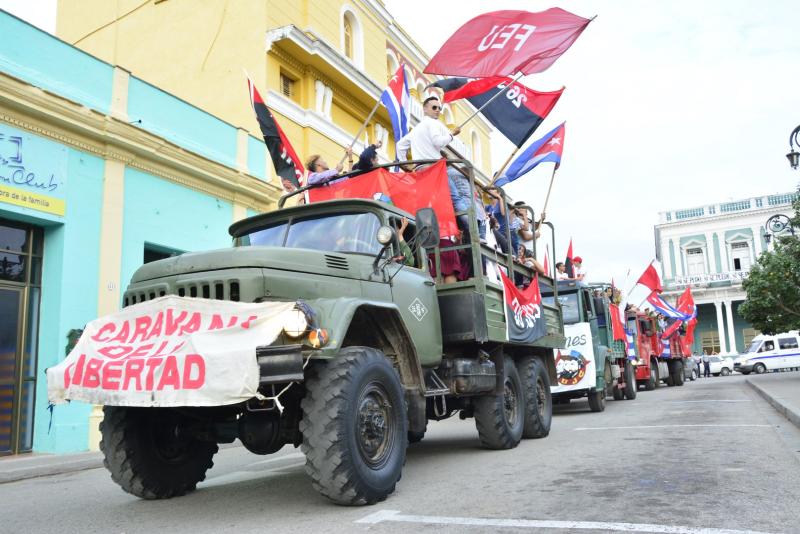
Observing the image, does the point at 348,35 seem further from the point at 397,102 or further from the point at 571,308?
the point at 571,308

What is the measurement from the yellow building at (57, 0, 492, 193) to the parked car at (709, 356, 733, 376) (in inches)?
1235

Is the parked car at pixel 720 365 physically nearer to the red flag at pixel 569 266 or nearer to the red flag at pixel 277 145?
the red flag at pixel 569 266

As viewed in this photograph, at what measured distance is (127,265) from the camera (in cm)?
1162

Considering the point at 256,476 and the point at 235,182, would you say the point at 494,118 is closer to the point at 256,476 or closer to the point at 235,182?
the point at 235,182

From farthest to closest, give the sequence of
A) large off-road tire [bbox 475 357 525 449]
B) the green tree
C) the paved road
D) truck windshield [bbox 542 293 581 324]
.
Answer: the green tree, truck windshield [bbox 542 293 581 324], large off-road tire [bbox 475 357 525 449], the paved road

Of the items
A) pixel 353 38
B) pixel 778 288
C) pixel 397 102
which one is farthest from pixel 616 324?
pixel 353 38

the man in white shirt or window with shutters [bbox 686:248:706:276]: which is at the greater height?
window with shutters [bbox 686:248:706:276]

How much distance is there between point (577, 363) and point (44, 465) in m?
9.40

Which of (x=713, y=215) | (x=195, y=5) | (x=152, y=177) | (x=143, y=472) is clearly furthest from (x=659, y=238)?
(x=143, y=472)

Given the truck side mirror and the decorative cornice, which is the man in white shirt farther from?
the decorative cornice

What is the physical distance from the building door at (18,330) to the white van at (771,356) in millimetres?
39091

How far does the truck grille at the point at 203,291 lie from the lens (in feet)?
15.2

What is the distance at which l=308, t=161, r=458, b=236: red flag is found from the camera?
7.32 meters

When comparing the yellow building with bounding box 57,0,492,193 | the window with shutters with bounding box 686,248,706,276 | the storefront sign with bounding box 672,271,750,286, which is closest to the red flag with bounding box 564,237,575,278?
the yellow building with bounding box 57,0,492,193
